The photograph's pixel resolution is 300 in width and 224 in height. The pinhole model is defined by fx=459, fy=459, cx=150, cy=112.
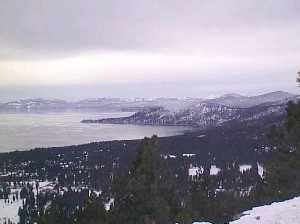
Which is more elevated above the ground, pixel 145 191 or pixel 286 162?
pixel 286 162

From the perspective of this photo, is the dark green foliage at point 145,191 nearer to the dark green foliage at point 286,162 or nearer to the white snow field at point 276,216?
the dark green foliage at point 286,162

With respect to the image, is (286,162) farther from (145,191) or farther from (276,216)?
(276,216)

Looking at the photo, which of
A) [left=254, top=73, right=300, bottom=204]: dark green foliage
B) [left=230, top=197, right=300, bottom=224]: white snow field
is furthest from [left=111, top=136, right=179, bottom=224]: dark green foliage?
[left=230, top=197, right=300, bottom=224]: white snow field

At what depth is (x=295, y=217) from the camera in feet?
Result: 71.2

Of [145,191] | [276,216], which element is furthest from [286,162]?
[276,216]

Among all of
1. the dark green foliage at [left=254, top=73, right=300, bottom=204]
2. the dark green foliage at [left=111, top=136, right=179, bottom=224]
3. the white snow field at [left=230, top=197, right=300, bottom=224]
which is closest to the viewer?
the white snow field at [left=230, top=197, right=300, bottom=224]

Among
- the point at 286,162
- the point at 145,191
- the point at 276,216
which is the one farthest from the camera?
the point at 286,162

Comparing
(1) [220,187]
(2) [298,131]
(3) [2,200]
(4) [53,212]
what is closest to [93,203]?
(4) [53,212]

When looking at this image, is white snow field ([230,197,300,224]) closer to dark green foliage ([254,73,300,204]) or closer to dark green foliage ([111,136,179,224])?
dark green foliage ([254,73,300,204])

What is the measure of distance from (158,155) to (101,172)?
15402 cm

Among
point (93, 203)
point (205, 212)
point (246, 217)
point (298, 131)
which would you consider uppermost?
point (298, 131)

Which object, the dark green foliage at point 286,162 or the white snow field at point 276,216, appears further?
the dark green foliage at point 286,162

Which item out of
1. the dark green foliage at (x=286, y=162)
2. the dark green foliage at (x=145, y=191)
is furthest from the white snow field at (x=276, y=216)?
the dark green foliage at (x=145, y=191)

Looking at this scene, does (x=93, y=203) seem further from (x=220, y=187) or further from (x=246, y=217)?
(x=220, y=187)
